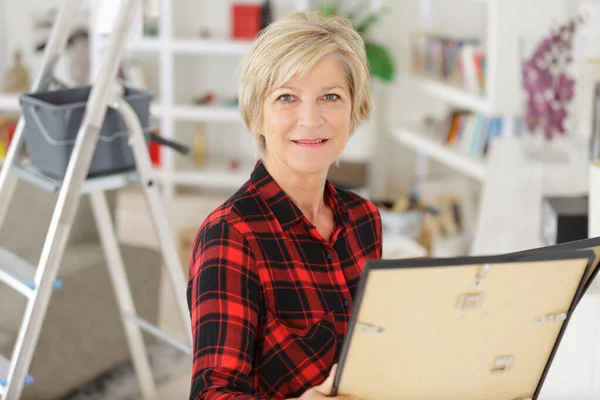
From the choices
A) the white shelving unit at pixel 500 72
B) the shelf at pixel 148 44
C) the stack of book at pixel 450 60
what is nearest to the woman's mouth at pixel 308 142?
the white shelving unit at pixel 500 72

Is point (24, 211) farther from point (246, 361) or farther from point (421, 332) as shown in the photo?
point (421, 332)

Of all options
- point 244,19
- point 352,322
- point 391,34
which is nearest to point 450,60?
point 391,34

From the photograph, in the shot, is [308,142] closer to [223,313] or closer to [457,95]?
[223,313]

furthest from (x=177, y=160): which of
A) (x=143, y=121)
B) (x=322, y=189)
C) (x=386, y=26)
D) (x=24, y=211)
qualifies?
(x=322, y=189)

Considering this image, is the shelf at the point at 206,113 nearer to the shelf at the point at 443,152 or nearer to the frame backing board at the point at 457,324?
the shelf at the point at 443,152

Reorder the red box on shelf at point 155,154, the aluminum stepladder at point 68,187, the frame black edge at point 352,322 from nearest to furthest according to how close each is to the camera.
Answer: the frame black edge at point 352,322 < the aluminum stepladder at point 68,187 < the red box on shelf at point 155,154

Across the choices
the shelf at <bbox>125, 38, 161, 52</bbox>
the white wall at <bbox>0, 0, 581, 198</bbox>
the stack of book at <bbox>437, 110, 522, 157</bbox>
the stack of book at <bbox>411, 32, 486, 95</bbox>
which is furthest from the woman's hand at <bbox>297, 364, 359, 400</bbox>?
the shelf at <bbox>125, 38, 161, 52</bbox>

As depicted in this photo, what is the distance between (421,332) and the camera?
3.42ft

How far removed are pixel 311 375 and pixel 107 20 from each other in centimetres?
120

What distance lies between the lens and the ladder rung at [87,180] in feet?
7.18

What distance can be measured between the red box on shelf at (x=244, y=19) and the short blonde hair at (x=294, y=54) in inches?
153

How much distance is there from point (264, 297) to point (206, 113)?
13.2ft

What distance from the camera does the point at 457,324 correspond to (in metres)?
1.05

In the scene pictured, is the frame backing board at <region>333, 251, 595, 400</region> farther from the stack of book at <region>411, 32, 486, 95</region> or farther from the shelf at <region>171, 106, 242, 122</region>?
the shelf at <region>171, 106, 242, 122</region>
